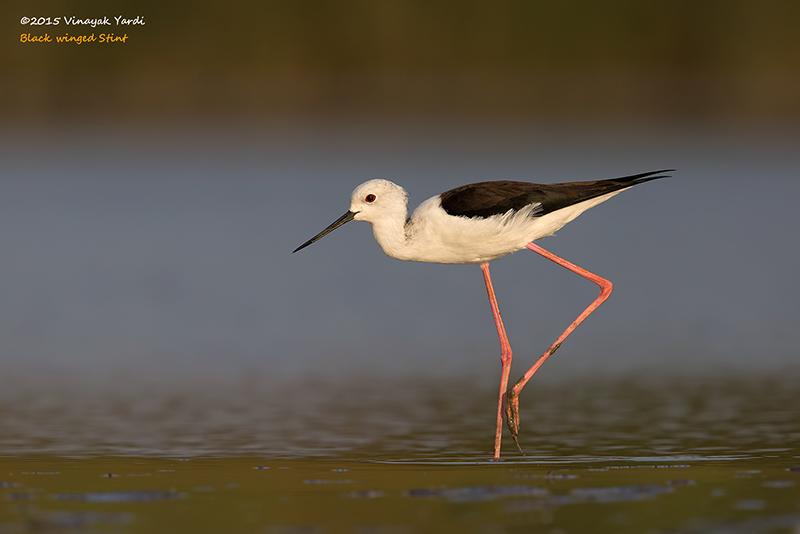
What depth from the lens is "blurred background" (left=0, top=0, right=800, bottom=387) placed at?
1461cm

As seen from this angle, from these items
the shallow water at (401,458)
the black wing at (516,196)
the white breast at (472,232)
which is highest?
the black wing at (516,196)

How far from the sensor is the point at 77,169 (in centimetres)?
3075

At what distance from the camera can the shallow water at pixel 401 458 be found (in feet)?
23.9

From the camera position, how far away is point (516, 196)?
1023cm

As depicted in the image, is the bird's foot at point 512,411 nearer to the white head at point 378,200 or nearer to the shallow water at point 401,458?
the shallow water at point 401,458

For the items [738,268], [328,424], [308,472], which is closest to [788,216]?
[738,268]

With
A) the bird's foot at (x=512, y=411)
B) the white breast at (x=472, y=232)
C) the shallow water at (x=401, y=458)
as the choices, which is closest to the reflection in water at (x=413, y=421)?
the shallow water at (x=401, y=458)

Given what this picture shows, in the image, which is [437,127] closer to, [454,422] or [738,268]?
[738,268]
